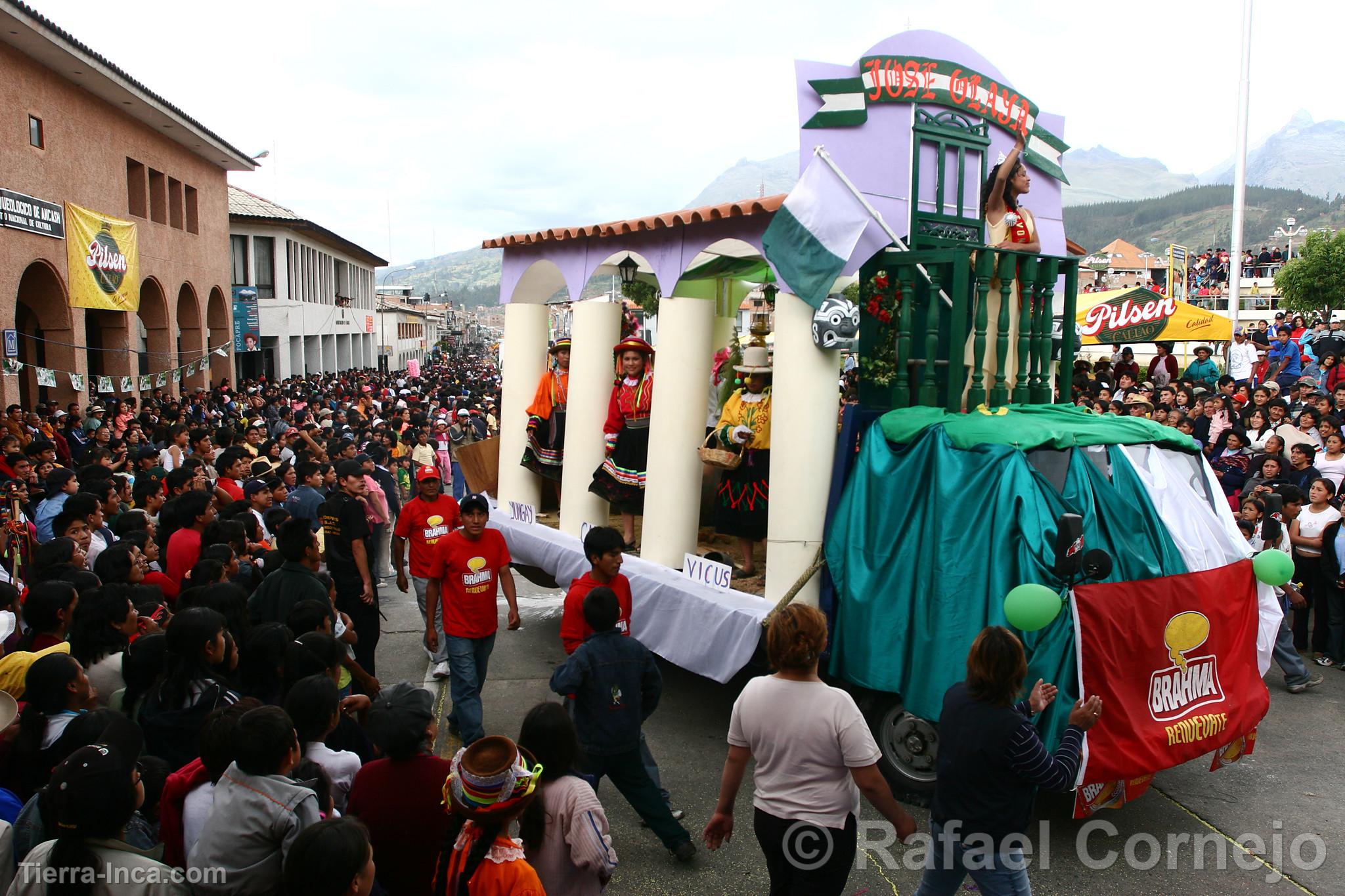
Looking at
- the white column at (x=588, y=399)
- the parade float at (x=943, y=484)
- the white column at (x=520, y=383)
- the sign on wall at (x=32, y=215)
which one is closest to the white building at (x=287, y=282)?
the sign on wall at (x=32, y=215)

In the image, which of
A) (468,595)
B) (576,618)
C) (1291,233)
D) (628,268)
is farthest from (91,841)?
(1291,233)

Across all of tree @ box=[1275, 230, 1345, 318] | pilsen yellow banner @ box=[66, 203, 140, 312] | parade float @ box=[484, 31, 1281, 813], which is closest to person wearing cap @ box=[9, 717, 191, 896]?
parade float @ box=[484, 31, 1281, 813]

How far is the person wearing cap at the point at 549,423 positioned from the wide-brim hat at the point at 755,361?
2.26m

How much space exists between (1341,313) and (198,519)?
35.4 m

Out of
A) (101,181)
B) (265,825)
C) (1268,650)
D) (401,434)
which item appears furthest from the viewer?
(101,181)

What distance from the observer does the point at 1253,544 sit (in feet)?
24.8

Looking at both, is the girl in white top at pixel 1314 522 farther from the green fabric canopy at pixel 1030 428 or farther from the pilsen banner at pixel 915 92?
the pilsen banner at pixel 915 92

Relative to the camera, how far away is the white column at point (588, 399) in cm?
761

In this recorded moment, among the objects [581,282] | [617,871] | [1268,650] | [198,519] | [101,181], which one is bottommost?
[617,871]

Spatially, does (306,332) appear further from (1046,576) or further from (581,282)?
(1046,576)

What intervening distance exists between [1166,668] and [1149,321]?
1176cm

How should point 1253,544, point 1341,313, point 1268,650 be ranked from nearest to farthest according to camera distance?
point 1268,650 < point 1253,544 < point 1341,313

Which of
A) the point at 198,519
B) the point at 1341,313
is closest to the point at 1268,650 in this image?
the point at 198,519

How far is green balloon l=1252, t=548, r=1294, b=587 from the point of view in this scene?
495cm
